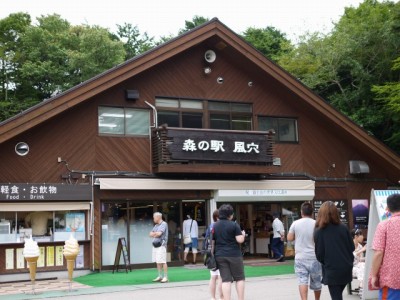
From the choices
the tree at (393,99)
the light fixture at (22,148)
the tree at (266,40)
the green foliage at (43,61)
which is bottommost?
the light fixture at (22,148)

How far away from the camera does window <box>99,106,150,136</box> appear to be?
16.8 meters

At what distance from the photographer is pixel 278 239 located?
18.4m

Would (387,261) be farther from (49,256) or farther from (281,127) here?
(281,127)

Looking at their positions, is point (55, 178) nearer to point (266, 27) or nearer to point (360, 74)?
point (360, 74)

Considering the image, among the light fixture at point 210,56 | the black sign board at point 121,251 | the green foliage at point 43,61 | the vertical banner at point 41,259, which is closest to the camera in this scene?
the vertical banner at point 41,259

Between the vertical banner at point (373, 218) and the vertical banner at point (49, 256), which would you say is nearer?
the vertical banner at point (373, 218)

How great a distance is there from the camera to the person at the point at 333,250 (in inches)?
269

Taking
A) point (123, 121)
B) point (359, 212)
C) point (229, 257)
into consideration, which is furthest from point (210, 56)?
point (229, 257)

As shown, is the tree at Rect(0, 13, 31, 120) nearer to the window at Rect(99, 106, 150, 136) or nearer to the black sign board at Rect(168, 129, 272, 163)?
the window at Rect(99, 106, 150, 136)

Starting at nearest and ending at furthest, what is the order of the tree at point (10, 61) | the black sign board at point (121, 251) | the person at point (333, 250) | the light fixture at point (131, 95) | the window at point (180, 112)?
the person at point (333, 250) → the black sign board at point (121, 251) → the light fixture at point (131, 95) → the window at point (180, 112) → the tree at point (10, 61)

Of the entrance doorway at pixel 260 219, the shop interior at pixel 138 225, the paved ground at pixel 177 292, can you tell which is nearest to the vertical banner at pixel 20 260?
the paved ground at pixel 177 292

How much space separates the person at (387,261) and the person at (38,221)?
12.1 m

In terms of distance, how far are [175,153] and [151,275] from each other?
3819mm

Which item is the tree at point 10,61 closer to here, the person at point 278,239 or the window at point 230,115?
the window at point 230,115
